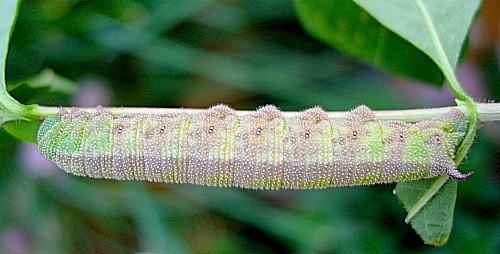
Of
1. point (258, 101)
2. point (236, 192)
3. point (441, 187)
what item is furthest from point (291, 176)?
point (258, 101)

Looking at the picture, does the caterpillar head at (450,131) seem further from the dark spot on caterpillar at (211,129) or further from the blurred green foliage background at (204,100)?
the blurred green foliage background at (204,100)

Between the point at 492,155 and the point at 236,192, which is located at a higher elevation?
the point at 492,155

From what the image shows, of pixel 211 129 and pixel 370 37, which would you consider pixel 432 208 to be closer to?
pixel 211 129

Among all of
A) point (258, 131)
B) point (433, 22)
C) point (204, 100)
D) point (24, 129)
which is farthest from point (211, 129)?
point (204, 100)

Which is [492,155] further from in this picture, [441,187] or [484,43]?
[441,187]

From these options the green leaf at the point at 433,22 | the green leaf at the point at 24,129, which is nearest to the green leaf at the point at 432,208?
the green leaf at the point at 433,22

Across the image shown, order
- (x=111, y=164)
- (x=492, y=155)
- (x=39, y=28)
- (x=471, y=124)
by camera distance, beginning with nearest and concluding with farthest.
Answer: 1. (x=471, y=124)
2. (x=111, y=164)
3. (x=492, y=155)
4. (x=39, y=28)
